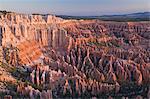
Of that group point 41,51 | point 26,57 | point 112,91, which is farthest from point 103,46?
point 112,91

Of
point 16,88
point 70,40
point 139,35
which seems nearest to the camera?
point 16,88

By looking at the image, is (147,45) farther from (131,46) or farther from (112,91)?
(112,91)

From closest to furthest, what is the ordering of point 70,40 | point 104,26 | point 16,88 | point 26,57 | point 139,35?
point 16,88 < point 26,57 < point 70,40 < point 139,35 < point 104,26

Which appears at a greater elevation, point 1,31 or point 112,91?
point 1,31

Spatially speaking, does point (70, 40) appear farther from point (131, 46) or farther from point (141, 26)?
point (141, 26)

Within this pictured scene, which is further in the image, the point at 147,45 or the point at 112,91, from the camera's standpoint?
the point at 147,45

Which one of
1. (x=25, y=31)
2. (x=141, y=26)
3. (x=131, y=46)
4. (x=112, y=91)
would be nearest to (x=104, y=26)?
(x=141, y=26)
